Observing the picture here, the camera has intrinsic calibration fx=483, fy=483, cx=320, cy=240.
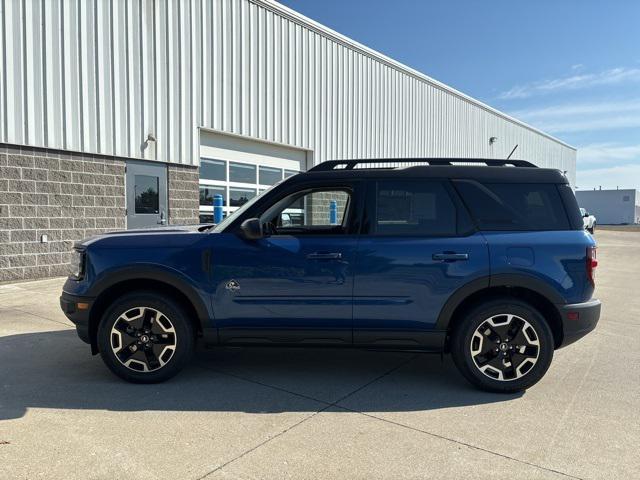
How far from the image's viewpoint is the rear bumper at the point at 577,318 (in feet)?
12.7

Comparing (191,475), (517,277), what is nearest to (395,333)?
(517,277)

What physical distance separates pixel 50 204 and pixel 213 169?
415 cm

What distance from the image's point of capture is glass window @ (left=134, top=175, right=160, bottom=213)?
10.6 meters

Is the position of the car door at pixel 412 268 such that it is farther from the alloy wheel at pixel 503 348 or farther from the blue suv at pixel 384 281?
the alloy wheel at pixel 503 348

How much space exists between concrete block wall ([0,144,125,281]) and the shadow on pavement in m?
4.27

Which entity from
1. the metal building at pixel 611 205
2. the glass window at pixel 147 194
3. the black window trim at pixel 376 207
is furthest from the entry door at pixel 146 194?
the metal building at pixel 611 205

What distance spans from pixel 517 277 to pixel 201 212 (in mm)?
9541

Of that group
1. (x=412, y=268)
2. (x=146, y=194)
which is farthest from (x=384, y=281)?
(x=146, y=194)

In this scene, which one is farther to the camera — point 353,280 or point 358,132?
point 358,132

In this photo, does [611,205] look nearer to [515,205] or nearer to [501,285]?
[515,205]

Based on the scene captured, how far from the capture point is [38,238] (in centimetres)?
902

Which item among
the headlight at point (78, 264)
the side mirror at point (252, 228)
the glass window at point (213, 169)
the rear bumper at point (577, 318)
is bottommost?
the rear bumper at point (577, 318)

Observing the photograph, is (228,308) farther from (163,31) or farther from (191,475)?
(163,31)

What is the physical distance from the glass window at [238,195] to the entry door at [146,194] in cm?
229
